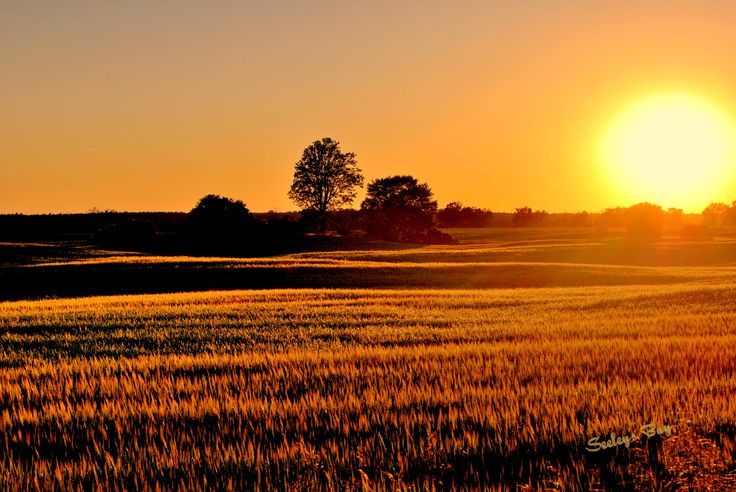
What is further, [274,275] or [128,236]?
[128,236]

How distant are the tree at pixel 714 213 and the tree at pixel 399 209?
183 ft

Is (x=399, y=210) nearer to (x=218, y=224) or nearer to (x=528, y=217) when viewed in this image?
(x=218, y=224)

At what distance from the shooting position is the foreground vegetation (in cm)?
570

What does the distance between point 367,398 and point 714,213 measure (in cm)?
14613

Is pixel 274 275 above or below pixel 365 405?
below

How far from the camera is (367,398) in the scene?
335 inches

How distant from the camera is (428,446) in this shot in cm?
614

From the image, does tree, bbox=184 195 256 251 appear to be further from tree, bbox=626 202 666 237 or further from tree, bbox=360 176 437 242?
tree, bbox=626 202 666 237

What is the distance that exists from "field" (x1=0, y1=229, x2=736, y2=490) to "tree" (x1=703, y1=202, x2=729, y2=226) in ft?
392

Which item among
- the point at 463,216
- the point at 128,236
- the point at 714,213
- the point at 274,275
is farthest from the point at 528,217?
the point at 274,275

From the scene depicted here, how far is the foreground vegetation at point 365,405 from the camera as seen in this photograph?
18.7ft

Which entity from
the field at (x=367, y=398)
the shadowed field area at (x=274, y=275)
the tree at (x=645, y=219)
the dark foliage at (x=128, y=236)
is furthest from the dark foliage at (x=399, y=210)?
the field at (x=367, y=398)

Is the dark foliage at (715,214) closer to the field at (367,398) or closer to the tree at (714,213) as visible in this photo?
the tree at (714,213)

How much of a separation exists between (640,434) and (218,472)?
140 inches
